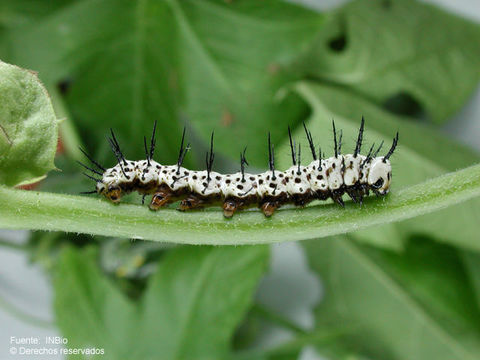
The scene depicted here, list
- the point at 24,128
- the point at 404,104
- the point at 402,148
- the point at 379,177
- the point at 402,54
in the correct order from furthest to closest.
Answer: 1. the point at 404,104
2. the point at 402,54
3. the point at 402,148
4. the point at 379,177
5. the point at 24,128

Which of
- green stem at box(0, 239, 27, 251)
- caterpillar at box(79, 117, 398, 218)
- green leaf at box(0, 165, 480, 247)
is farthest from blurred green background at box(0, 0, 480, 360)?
green leaf at box(0, 165, 480, 247)

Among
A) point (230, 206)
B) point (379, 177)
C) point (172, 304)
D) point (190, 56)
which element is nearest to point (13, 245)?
point (172, 304)

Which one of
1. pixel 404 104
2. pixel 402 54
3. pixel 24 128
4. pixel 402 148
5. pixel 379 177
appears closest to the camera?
pixel 24 128

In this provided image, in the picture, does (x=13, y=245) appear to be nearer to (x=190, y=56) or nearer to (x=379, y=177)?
(x=190, y=56)

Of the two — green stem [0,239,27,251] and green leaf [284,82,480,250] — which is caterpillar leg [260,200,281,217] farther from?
green stem [0,239,27,251]

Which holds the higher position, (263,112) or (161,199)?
(161,199)

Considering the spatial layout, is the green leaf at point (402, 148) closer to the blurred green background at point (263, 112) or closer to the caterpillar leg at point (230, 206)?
the blurred green background at point (263, 112)

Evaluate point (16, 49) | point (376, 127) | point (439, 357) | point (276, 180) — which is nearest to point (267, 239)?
point (276, 180)

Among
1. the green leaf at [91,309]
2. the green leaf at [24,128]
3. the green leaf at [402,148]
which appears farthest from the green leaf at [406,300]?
the green leaf at [24,128]
